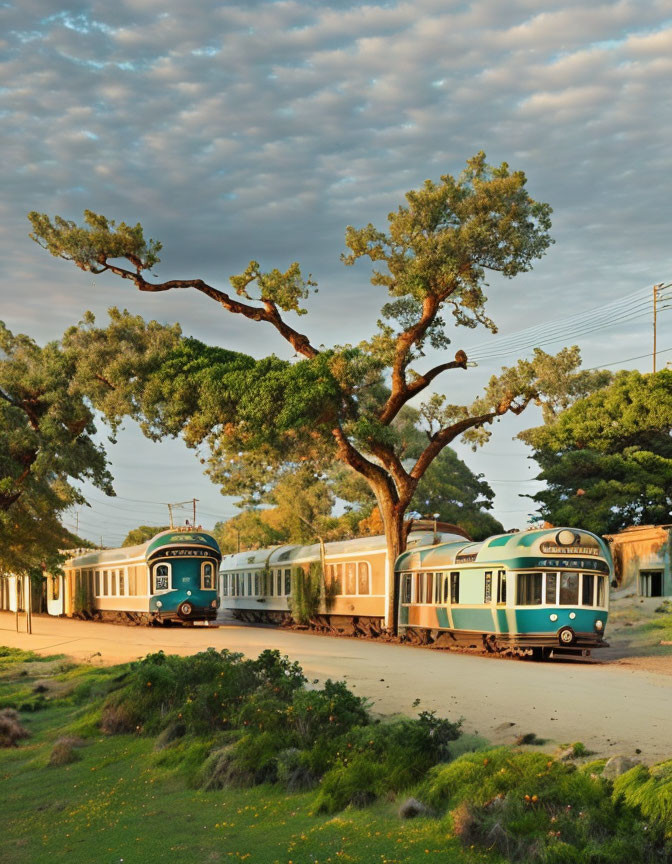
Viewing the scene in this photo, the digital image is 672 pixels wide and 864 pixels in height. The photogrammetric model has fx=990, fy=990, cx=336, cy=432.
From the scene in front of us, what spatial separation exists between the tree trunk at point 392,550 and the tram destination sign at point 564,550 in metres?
9.79

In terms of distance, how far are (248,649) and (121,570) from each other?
20582 millimetres

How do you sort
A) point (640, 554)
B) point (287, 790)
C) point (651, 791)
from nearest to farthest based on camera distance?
1. point (651, 791)
2. point (287, 790)
3. point (640, 554)

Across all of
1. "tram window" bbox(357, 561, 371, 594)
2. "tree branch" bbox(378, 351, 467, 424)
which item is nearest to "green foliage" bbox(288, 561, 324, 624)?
"tram window" bbox(357, 561, 371, 594)

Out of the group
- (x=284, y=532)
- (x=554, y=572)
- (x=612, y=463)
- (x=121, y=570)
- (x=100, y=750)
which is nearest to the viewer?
(x=100, y=750)

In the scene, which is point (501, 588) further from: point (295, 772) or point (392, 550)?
point (295, 772)

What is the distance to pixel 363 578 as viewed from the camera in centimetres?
3516

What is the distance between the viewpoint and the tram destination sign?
2350 centimetres

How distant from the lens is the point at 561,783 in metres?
9.02

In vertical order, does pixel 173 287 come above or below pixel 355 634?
above

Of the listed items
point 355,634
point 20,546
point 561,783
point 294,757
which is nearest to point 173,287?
point 20,546

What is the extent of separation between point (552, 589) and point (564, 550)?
39.0 inches

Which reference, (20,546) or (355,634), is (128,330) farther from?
(355,634)

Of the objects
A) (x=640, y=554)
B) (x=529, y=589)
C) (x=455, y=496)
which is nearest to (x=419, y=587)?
(x=529, y=589)

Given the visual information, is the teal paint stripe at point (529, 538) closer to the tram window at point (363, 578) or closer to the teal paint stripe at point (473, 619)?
the teal paint stripe at point (473, 619)
